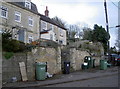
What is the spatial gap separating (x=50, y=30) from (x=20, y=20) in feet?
23.2

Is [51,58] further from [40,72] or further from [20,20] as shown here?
[20,20]

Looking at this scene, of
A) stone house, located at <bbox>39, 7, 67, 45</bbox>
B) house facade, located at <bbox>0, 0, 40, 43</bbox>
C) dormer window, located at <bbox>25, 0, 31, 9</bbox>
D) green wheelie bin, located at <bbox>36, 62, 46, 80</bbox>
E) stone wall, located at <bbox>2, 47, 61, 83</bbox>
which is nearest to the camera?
stone wall, located at <bbox>2, 47, 61, 83</bbox>

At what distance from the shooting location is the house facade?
24359 mm

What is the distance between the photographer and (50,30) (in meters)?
32.6

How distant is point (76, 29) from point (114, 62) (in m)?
43.5

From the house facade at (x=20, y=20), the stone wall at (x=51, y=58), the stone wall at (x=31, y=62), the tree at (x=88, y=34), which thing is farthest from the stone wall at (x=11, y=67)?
the tree at (x=88, y=34)

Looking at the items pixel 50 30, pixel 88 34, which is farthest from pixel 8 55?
pixel 88 34

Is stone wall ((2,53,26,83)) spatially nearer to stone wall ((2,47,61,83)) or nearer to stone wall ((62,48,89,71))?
stone wall ((2,47,61,83))

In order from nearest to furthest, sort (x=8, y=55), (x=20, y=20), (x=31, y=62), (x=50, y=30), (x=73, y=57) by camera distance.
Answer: (x=8, y=55) → (x=31, y=62) → (x=73, y=57) → (x=20, y=20) → (x=50, y=30)

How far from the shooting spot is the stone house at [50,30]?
3216cm

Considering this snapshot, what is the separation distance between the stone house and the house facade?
171cm

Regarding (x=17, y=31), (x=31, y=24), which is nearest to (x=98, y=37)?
(x=31, y=24)

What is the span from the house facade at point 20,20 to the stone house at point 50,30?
171cm

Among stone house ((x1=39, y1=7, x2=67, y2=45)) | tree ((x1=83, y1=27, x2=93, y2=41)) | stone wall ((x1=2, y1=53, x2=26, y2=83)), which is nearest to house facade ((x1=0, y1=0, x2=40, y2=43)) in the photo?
stone house ((x1=39, y1=7, x2=67, y2=45))
